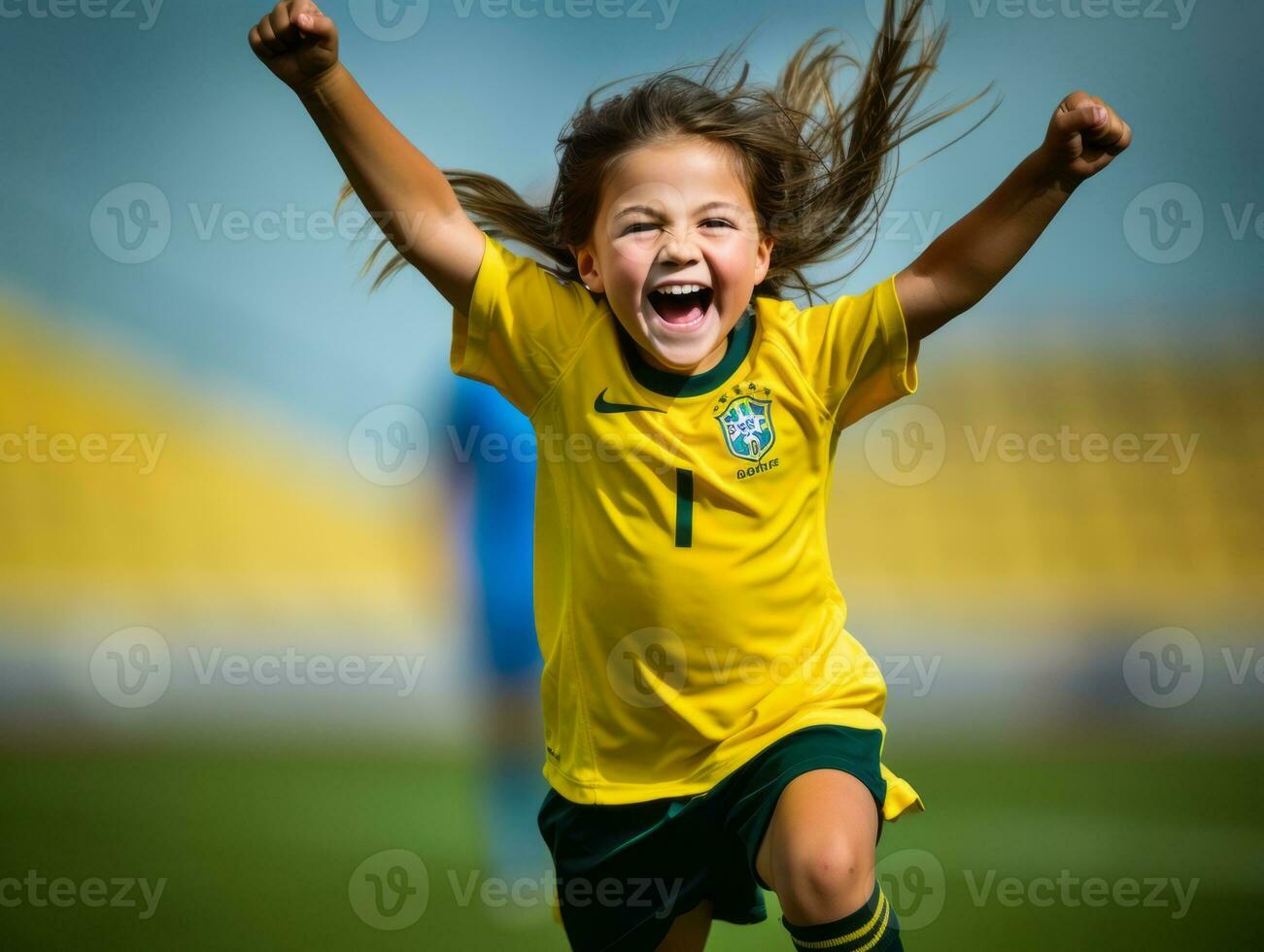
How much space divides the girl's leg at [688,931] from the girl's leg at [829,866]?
41 centimetres

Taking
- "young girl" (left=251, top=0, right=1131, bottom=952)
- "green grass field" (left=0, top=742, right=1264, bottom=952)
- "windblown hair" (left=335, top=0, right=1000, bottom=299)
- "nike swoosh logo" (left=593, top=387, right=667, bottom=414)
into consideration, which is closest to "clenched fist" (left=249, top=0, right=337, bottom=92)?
"young girl" (left=251, top=0, right=1131, bottom=952)

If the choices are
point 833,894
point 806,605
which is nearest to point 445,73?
point 806,605

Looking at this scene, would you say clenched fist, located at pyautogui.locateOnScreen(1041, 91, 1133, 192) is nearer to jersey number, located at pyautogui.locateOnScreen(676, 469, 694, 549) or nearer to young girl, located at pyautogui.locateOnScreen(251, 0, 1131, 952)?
young girl, located at pyautogui.locateOnScreen(251, 0, 1131, 952)

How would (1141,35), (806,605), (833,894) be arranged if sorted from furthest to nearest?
(1141,35)
(806,605)
(833,894)

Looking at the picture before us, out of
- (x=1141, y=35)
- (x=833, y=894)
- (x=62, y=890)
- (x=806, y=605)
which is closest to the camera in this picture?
(x=833, y=894)

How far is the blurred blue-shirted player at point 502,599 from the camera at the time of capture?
2.72 metres

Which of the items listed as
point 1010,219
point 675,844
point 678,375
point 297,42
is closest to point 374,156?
point 297,42

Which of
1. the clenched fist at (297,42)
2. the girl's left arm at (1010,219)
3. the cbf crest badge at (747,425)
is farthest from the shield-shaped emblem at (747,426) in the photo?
the clenched fist at (297,42)

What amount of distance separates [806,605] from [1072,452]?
1.25 meters

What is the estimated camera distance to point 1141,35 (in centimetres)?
283

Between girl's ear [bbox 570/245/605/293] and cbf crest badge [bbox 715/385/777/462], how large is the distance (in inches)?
10.1

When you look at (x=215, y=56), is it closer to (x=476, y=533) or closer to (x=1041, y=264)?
(x=476, y=533)

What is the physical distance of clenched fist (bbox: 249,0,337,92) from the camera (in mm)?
1604

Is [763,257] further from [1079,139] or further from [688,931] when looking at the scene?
[688,931]
